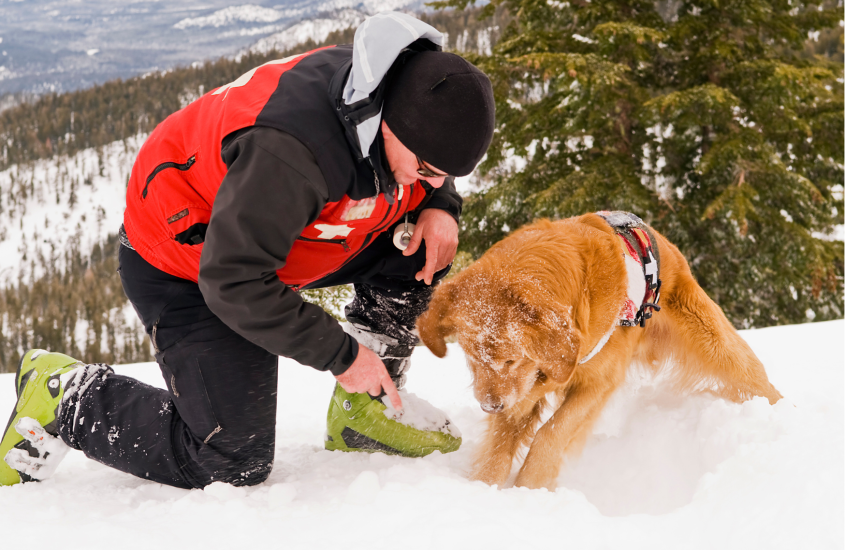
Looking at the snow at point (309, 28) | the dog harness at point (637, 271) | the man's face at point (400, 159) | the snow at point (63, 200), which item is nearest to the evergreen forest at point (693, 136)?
the dog harness at point (637, 271)

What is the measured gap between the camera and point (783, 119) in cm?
855

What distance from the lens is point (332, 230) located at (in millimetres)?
2217

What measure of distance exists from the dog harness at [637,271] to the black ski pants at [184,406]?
149cm

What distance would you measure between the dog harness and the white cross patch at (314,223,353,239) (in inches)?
47.5

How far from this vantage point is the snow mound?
2.64 meters

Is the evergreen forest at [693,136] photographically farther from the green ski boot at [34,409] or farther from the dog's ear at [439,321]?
the dog's ear at [439,321]

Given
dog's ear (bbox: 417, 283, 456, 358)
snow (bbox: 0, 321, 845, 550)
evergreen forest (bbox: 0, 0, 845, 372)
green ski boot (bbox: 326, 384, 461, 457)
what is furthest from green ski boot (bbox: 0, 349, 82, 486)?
evergreen forest (bbox: 0, 0, 845, 372)

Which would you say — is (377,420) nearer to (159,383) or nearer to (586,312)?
(586,312)

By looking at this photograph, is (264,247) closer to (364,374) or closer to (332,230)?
(332,230)

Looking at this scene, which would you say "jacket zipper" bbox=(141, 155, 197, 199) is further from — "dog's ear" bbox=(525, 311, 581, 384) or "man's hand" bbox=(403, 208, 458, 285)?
"dog's ear" bbox=(525, 311, 581, 384)

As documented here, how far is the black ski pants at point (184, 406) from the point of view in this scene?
2209mm

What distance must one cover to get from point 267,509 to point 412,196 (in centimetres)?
157

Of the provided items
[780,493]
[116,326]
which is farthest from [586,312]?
[116,326]

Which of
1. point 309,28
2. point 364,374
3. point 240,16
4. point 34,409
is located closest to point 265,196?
point 364,374
